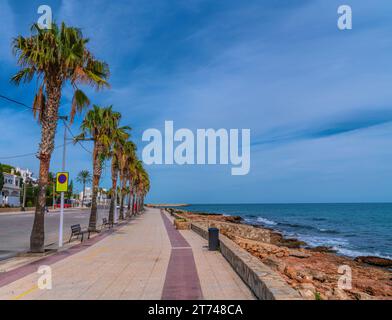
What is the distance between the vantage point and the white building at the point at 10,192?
8731cm

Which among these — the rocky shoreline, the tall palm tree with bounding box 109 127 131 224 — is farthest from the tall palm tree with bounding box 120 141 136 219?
the rocky shoreline

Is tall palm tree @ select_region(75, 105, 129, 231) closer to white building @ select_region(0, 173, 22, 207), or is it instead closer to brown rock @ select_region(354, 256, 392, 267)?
brown rock @ select_region(354, 256, 392, 267)

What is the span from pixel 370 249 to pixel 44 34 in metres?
33.1

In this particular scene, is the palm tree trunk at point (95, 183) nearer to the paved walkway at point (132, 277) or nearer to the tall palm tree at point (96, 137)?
the tall palm tree at point (96, 137)

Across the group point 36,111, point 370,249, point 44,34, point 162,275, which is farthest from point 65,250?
point 370,249

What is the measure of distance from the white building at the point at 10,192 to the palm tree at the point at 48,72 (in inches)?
3100

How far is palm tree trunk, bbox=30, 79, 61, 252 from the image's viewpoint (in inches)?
580

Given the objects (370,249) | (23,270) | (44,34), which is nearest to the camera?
(23,270)

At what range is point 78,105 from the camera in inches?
649

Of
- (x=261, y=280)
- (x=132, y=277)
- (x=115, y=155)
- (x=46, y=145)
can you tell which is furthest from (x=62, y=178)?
(x=115, y=155)

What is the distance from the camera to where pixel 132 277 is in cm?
993

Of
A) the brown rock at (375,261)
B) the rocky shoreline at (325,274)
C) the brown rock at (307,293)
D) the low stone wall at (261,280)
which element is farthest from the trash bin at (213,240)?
the brown rock at (375,261)
